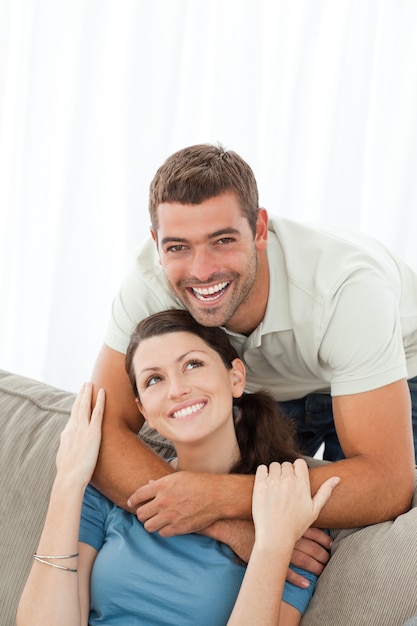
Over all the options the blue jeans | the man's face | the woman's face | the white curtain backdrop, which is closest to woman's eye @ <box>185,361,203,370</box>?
the woman's face

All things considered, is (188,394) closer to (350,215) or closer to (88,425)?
(88,425)

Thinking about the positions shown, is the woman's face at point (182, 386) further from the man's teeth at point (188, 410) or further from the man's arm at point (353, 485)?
the man's arm at point (353, 485)

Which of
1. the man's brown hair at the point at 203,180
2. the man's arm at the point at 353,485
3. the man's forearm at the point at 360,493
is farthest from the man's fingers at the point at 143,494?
the man's brown hair at the point at 203,180

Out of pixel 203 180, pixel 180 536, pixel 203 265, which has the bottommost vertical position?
pixel 180 536

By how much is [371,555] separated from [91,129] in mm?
2200

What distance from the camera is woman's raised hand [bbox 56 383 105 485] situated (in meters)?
1.83

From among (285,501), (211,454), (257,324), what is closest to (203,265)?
(257,324)

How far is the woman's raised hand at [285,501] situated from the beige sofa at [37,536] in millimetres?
115

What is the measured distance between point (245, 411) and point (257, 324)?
21 cm

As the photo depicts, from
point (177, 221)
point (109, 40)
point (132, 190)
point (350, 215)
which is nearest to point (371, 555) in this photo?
point (177, 221)

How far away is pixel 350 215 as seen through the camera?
324 centimetres

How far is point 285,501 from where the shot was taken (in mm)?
1688

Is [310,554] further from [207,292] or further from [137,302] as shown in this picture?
Answer: [137,302]

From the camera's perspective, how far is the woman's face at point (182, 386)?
179cm
